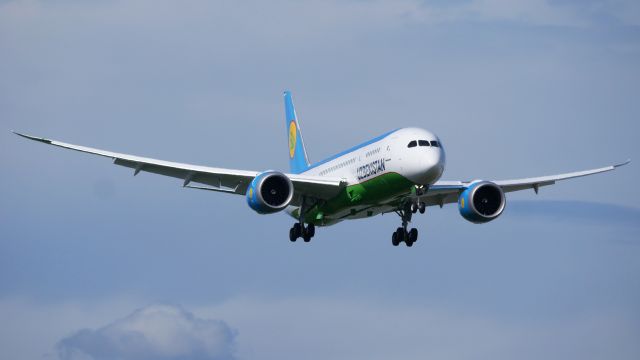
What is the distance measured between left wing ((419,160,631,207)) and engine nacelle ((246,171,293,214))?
24.9 ft

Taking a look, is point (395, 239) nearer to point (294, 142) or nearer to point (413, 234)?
point (413, 234)

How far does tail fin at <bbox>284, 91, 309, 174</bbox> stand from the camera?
74.7 m

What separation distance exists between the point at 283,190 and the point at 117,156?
Result: 764 centimetres

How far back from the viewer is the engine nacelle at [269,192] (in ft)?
192

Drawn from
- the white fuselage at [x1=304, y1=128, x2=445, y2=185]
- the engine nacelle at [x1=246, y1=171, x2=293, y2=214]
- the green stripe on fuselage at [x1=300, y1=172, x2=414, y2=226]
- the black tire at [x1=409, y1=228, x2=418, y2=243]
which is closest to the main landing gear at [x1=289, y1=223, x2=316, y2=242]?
the green stripe on fuselage at [x1=300, y1=172, x2=414, y2=226]

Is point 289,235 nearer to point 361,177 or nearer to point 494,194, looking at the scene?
point 361,177

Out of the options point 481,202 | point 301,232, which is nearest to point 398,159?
point 481,202

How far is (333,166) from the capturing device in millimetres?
62156

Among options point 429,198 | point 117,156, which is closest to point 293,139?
point 429,198

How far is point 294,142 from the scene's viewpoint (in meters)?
77.3

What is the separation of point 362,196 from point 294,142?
61.4 feet

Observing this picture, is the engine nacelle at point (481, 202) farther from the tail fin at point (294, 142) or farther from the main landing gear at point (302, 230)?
the tail fin at point (294, 142)

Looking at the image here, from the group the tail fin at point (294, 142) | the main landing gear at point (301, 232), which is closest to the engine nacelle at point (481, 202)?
the main landing gear at point (301, 232)

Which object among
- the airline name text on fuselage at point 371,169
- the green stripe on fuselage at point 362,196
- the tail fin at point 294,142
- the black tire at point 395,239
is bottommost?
the black tire at point 395,239
